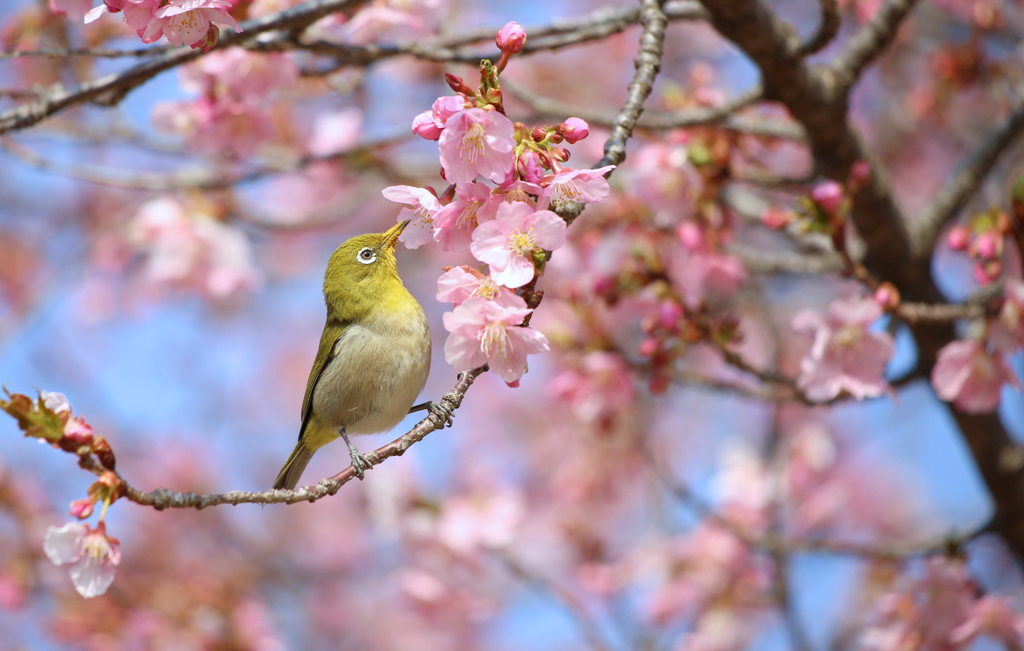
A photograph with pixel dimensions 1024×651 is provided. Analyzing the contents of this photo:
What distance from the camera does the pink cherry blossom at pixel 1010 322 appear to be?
2.35m

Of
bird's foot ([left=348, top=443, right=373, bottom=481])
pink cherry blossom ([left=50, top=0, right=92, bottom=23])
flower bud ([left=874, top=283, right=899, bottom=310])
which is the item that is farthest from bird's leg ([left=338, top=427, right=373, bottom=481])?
flower bud ([left=874, top=283, right=899, bottom=310])

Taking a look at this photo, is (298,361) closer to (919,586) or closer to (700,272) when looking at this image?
(700,272)

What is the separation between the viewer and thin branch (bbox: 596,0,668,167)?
168cm

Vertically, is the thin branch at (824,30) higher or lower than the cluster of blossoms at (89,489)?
higher

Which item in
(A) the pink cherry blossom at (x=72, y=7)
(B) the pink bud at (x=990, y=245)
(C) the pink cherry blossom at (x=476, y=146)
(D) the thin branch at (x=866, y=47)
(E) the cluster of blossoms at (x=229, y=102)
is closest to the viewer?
(C) the pink cherry blossom at (x=476, y=146)

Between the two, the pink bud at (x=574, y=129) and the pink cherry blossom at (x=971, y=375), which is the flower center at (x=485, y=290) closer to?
the pink bud at (x=574, y=129)

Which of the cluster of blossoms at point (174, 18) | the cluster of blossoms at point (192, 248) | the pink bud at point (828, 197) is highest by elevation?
the cluster of blossoms at point (192, 248)

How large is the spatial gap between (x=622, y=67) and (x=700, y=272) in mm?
4725

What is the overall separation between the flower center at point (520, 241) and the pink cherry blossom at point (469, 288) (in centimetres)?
9

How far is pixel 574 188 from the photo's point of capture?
163cm

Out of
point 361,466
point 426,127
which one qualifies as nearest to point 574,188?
point 426,127

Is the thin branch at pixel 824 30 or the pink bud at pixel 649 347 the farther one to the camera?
the pink bud at pixel 649 347

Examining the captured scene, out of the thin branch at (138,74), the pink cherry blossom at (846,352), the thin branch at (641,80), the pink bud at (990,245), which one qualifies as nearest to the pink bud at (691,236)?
the pink cherry blossom at (846,352)

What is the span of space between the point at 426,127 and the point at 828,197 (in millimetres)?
1394
